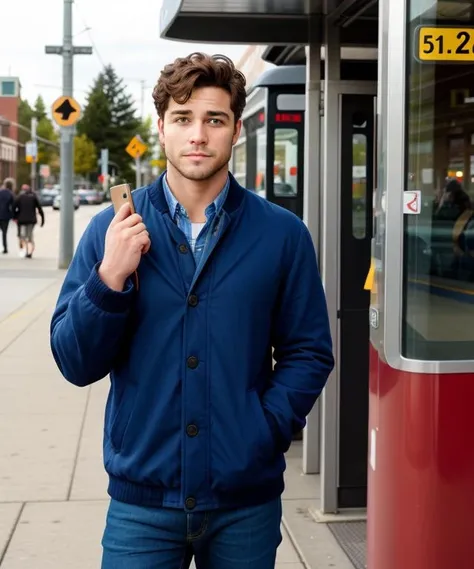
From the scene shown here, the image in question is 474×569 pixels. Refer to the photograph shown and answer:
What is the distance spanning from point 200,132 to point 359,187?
2.99 meters

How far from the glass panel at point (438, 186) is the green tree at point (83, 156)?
111643 millimetres

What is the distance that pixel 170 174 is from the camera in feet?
8.16

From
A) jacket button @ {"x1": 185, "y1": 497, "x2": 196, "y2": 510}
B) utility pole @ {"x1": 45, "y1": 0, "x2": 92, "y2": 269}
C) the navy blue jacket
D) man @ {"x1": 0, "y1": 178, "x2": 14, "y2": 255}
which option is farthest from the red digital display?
man @ {"x1": 0, "y1": 178, "x2": 14, "y2": 255}

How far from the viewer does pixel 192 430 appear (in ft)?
7.70

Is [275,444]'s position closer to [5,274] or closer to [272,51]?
[272,51]

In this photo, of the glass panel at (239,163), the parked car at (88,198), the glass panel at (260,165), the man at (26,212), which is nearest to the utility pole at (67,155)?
the man at (26,212)

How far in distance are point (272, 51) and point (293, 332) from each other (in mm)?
4735

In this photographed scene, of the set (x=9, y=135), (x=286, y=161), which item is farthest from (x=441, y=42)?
(x=9, y=135)

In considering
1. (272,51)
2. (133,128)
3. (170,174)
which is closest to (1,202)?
(272,51)

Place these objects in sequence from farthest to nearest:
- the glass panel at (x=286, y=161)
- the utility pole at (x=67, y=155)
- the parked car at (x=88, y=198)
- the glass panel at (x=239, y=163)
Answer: the parked car at (x=88, y=198) → the utility pole at (x=67, y=155) → the glass panel at (x=239, y=163) → the glass panel at (x=286, y=161)

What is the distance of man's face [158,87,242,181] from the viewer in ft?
7.82

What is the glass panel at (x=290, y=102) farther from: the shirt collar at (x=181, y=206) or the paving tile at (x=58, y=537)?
the shirt collar at (x=181, y=206)

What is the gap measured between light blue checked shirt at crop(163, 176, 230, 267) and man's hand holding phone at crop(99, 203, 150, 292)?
0.14m

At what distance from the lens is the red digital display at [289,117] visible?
802 centimetres
